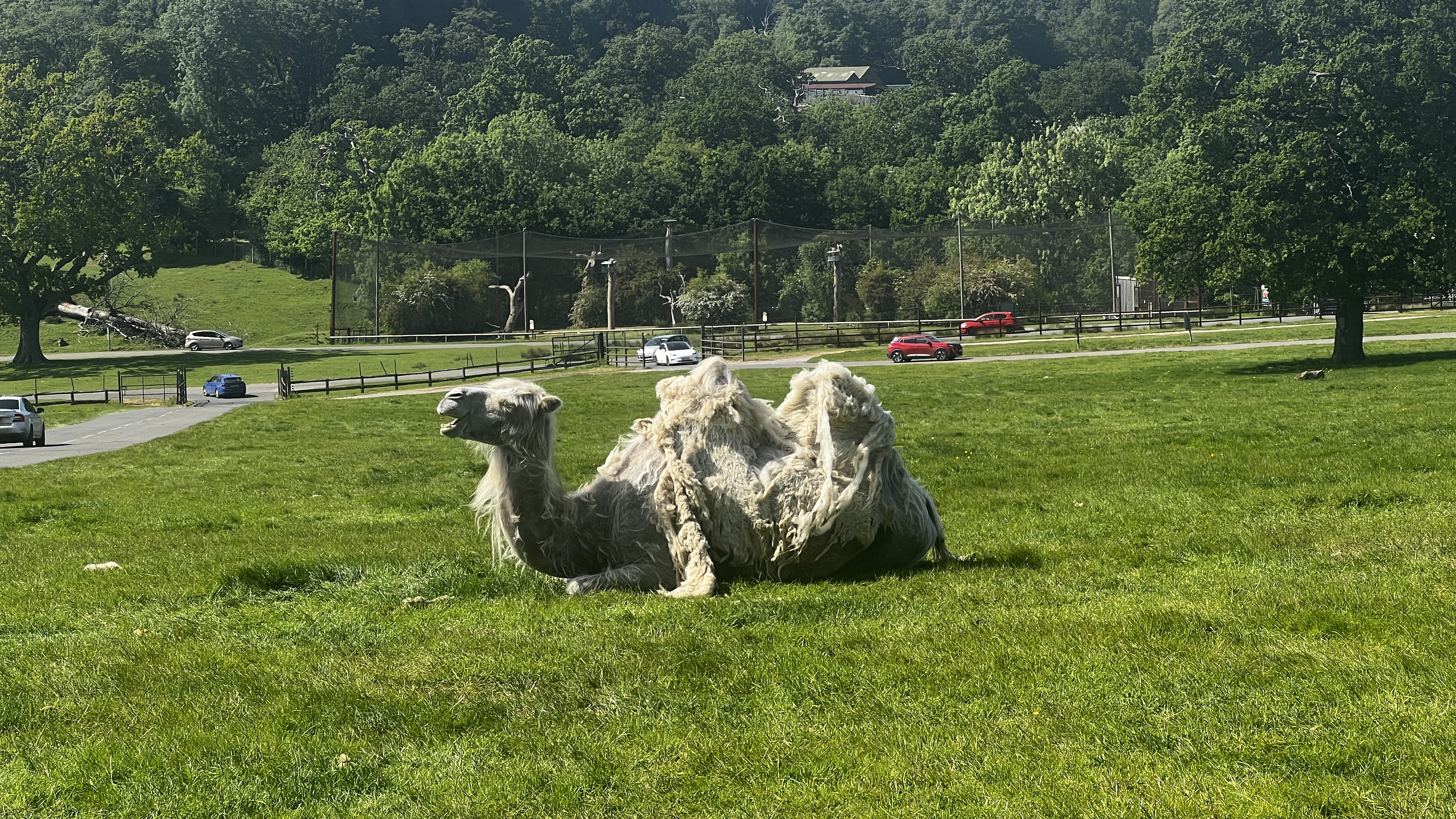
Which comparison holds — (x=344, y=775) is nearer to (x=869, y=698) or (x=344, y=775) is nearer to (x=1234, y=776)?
(x=869, y=698)

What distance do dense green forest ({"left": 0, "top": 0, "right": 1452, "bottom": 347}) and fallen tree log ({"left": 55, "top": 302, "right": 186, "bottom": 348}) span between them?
19.3 metres

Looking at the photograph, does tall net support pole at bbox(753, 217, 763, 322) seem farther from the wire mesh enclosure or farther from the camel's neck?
the camel's neck

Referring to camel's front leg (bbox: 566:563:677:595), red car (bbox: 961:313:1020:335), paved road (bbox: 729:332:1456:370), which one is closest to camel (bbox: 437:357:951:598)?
camel's front leg (bbox: 566:563:677:595)

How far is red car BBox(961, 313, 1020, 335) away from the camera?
6912cm

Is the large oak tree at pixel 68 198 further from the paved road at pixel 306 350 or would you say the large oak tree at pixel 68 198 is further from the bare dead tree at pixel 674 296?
the bare dead tree at pixel 674 296

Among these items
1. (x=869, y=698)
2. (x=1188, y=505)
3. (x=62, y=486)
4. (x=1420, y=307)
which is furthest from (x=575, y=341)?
(x=869, y=698)

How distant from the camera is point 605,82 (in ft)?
586

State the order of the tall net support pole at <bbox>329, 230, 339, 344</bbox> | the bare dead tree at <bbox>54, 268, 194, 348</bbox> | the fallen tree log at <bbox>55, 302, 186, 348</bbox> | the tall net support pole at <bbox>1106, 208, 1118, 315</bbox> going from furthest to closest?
the bare dead tree at <bbox>54, 268, 194, 348</bbox>, the fallen tree log at <bbox>55, 302, 186, 348</bbox>, the tall net support pole at <bbox>329, 230, 339, 344</bbox>, the tall net support pole at <bbox>1106, 208, 1118, 315</bbox>

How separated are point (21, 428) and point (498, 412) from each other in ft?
88.3

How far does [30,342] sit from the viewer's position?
70375 mm

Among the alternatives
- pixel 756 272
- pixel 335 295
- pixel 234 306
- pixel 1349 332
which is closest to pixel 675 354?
pixel 756 272

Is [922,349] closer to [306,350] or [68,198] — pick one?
[306,350]

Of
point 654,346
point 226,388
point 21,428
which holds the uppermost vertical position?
point 654,346

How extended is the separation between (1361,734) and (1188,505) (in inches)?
262
